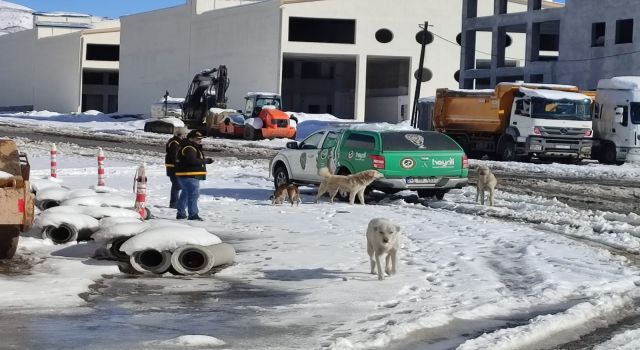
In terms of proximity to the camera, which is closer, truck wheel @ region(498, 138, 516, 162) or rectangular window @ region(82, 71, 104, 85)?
truck wheel @ region(498, 138, 516, 162)

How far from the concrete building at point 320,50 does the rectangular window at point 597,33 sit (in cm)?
1997

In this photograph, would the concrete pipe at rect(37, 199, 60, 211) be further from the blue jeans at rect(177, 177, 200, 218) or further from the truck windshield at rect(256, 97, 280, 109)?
the truck windshield at rect(256, 97, 280, 109)

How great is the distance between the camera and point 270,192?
2411cm

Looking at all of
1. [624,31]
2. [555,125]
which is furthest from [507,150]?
[624,31]

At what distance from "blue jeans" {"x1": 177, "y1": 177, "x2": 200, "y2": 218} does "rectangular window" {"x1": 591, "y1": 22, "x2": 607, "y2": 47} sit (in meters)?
44.2

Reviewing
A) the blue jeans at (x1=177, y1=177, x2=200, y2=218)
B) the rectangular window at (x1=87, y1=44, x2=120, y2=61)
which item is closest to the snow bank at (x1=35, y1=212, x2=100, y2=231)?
the blue jeans at (x1=177, y1=177, x2=200, y2=218)

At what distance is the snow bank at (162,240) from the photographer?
484 inches

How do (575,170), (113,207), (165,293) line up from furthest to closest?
(575,170)
(113,207)
(165,293)

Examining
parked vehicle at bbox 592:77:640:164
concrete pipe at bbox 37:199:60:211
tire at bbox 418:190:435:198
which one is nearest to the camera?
concrete pipe at bbox 37:199:60:211

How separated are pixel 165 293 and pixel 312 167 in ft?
39.0

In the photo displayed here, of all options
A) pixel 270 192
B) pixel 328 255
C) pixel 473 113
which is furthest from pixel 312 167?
pixel 473 113

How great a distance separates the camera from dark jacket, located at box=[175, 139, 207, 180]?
57.9ft

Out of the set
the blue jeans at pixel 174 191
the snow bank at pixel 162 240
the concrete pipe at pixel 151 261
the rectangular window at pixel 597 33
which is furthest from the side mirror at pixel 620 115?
the concrete pipe at pixel 151 261

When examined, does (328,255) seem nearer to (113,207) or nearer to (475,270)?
(475,270)
